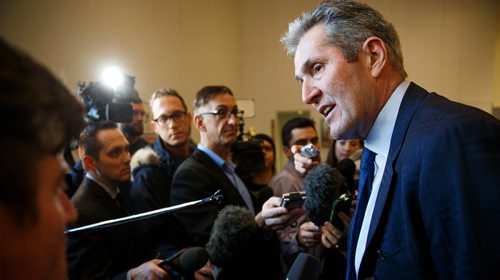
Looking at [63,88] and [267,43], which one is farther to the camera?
[267,43]

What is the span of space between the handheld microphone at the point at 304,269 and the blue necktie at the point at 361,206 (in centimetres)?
30

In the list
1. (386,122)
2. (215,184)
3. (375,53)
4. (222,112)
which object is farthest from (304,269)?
(222,112)

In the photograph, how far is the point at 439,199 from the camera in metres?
0.72

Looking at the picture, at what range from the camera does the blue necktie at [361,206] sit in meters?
1.02

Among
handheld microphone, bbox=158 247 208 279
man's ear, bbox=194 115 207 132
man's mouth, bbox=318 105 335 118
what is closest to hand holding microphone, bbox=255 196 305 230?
handheld microphone, bbox=158 247 208 279

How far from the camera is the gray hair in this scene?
A: 3.17 feet

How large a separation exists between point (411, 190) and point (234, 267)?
87 centimetres

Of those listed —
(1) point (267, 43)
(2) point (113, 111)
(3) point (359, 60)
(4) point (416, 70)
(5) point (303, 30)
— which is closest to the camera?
(3) point (359, 60)

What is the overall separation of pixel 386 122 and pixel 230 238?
28.1 inches

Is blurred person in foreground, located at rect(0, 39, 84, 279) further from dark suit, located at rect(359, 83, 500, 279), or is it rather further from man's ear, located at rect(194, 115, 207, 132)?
man's ear, located at rect(194, 115, 207, 132)

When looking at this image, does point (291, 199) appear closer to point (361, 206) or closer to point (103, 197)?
point (361, 206)

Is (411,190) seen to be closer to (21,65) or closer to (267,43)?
(21,65)

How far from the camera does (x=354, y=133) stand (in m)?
1.04

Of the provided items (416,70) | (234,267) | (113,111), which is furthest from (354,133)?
(416,70)
